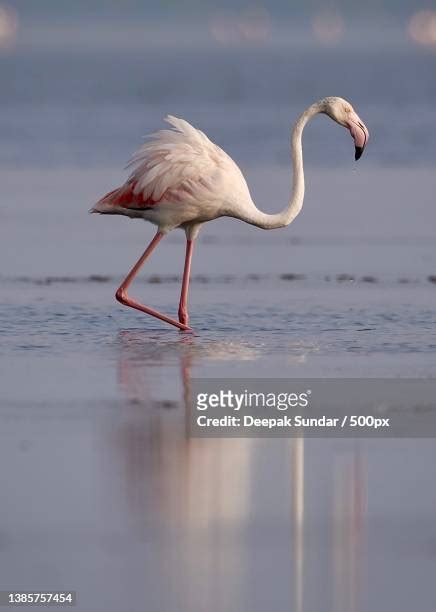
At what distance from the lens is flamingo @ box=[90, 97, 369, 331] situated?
11.8 meters

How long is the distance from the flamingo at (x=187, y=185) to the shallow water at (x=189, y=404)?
0.66 metres

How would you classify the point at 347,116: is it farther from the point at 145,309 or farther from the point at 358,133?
the point at 145,309

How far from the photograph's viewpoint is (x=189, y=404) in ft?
29.8

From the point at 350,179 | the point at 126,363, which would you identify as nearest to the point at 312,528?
the point at 126,363

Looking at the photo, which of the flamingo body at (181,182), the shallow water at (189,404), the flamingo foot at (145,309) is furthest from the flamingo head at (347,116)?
the flamingo foot at (145,309)

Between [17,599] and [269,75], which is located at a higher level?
[269,75]

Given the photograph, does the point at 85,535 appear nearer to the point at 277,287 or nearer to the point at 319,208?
the point at 277,287

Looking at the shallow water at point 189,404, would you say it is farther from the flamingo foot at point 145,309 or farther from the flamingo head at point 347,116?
the flamingo head at point 347,116

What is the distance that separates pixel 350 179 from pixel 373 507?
14.8 metres

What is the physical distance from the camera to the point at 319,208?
62.3ft

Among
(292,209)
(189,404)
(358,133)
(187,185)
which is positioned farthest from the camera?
(358,133)

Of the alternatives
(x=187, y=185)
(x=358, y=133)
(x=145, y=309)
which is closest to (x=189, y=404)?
(x=145, y=309)

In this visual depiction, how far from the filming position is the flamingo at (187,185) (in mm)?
11820

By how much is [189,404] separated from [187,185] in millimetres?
3006
